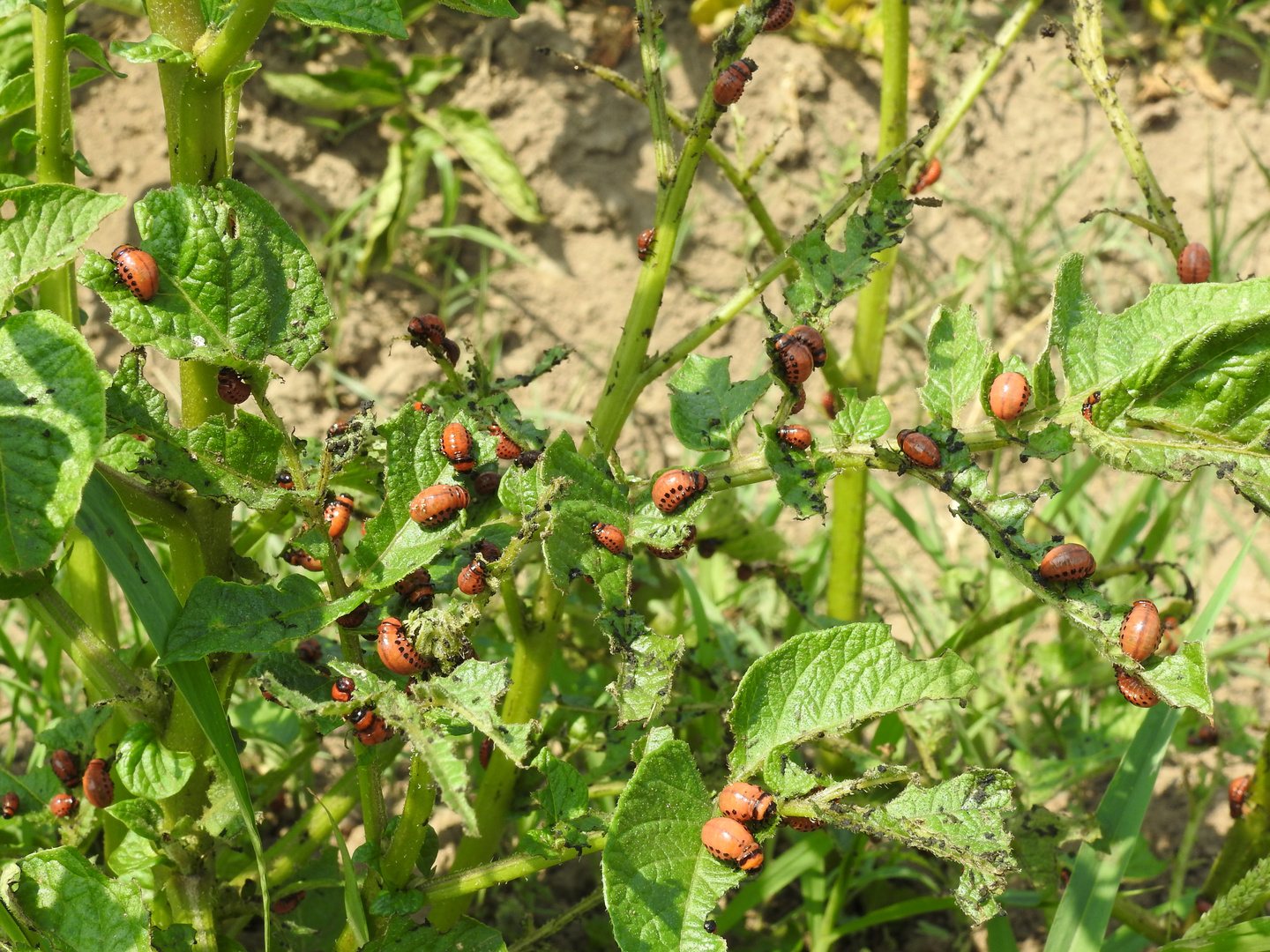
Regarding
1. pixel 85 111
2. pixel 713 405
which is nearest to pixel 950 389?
pixel 713 405

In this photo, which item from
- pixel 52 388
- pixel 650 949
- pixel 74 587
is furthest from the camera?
pixel 74 587

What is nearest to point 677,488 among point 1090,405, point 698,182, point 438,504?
point 438,504

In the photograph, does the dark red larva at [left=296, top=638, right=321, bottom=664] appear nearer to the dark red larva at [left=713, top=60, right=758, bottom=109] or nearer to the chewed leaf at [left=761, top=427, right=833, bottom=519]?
the chewed leaf at [left=761, top=427, right=833, bottom=519]

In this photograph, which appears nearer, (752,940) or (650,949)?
(650,949)

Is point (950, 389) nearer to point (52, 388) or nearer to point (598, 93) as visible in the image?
point (52, 388)

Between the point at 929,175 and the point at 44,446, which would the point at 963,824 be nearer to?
the point at 44,446

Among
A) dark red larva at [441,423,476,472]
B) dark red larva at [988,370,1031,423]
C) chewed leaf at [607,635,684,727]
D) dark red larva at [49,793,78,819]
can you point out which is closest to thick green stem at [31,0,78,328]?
dark red larva at [441,423,476,472]
